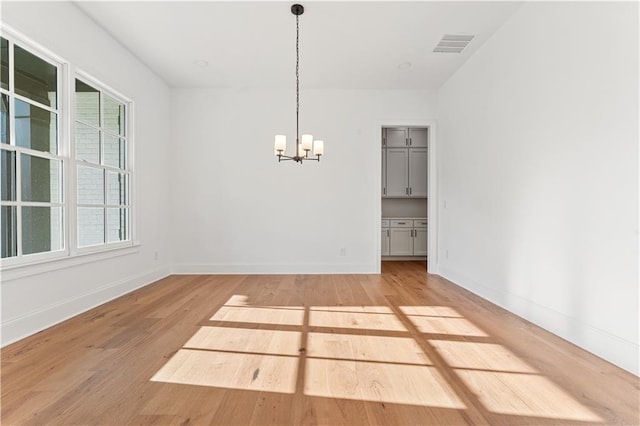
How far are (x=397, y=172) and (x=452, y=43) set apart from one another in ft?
10.6

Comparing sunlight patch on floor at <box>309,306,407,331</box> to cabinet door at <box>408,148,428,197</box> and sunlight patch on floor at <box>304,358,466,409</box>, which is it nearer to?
sunlight patch on floor at <box>304,358,466,409</box>

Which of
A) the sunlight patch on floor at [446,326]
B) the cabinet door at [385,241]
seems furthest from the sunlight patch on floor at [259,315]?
the cabinet door at [385,241]

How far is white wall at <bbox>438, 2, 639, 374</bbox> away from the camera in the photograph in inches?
79.6

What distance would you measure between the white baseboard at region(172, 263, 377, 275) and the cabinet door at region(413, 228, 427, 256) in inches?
74.9

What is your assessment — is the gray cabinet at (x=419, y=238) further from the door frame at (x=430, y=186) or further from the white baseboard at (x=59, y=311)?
the white baseboard at (x=59, y=311)

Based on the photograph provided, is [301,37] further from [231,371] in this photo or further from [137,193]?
[231,371]

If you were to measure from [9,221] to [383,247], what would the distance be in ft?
18.5

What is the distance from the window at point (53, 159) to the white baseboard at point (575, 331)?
422 cm

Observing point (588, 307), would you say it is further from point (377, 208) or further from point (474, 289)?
point (377, 208)

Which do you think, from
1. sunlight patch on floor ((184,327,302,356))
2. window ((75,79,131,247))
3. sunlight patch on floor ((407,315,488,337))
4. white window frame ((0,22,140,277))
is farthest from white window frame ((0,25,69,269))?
sunlight patch on floor ((407,315,488,337))

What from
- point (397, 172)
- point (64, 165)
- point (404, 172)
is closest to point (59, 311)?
point (64, 165)

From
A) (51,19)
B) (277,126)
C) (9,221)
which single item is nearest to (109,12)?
(51,19)

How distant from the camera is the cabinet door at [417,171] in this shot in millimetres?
6676

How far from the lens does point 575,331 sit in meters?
2.35
